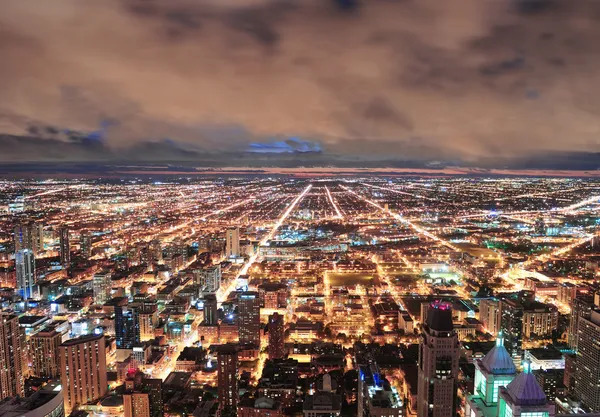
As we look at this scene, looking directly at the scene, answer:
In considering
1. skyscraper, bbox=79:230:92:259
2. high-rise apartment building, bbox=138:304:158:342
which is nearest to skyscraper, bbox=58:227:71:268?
skyscraper, bbox=79:230:92:259

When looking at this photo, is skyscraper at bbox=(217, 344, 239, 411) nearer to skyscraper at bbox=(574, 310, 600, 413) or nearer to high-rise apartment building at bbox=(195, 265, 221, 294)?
skyscraper at bbox=(574, 310, 600, 413)

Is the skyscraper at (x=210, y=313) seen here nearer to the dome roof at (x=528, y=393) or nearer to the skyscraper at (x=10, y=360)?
the skyscraper at (x=10, y=360)

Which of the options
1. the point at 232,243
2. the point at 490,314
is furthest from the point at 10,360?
the point at 232,243

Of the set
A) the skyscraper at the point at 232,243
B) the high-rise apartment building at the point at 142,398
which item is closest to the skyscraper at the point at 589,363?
the high-rise apartment building at the point at 142,398

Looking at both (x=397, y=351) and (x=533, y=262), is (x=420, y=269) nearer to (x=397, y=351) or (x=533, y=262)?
(x=533, y=262)

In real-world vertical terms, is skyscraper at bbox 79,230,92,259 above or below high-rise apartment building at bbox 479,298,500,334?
above

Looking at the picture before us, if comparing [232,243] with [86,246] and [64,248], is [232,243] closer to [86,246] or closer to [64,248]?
[86,246]

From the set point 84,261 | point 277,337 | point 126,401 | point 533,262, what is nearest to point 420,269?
point 533,262
